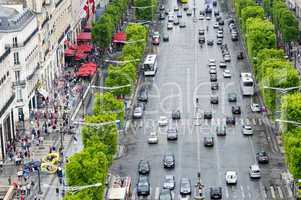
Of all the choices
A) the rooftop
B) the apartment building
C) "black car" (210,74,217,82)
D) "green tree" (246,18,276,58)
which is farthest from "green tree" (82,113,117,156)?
"green tree" (246,18,276,58)

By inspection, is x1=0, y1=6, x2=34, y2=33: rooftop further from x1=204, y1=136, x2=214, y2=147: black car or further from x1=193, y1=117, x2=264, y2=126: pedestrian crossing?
x1=204, y1=136, x2=214, y2=147: black car

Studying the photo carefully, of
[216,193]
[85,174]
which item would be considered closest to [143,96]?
[216,193]

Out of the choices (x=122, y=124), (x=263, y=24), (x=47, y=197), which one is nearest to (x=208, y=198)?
(x=47, y=197)

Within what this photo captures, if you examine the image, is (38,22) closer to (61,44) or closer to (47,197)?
(61,44)

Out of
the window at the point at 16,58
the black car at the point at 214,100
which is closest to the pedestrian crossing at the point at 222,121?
the black car at the point at 214,100

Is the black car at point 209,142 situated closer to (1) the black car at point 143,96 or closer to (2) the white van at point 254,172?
(2) the white van at point 254,172
